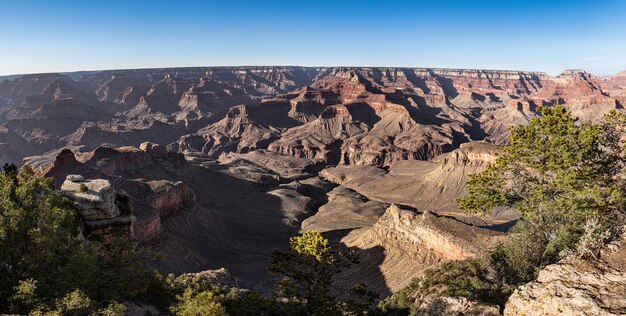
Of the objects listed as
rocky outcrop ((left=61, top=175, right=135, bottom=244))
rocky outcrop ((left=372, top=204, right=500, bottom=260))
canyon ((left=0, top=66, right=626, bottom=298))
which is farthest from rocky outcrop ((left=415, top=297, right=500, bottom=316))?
rocky outcrop ((left=372, top=204, right=500, bottom=260))

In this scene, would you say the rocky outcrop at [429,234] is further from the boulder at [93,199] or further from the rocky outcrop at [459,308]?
the boulder at [93,199]

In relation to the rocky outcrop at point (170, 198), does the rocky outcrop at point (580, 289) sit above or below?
above

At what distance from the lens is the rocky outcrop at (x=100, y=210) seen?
1079 inches

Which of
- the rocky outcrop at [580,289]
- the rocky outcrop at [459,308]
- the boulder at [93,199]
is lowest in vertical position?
the rocky outcrop at [459,308]

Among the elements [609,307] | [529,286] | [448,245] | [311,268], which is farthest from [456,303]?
[448,245]

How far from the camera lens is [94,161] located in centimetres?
8838

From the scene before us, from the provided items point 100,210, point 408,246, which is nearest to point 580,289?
point 100,210

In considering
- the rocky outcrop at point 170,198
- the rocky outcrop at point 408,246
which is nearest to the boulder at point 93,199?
the rocky outcrop at point 408,246

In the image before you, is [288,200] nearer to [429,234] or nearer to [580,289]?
[429,234]

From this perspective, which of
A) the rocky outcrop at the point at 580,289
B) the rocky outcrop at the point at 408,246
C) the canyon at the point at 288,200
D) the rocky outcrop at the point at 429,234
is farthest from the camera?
the canyon at the point at 288,200

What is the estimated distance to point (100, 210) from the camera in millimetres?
28078

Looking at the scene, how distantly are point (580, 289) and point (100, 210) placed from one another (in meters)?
30.2

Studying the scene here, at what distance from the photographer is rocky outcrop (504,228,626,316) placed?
40.3ft

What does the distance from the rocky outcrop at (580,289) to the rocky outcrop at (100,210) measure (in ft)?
89.3
